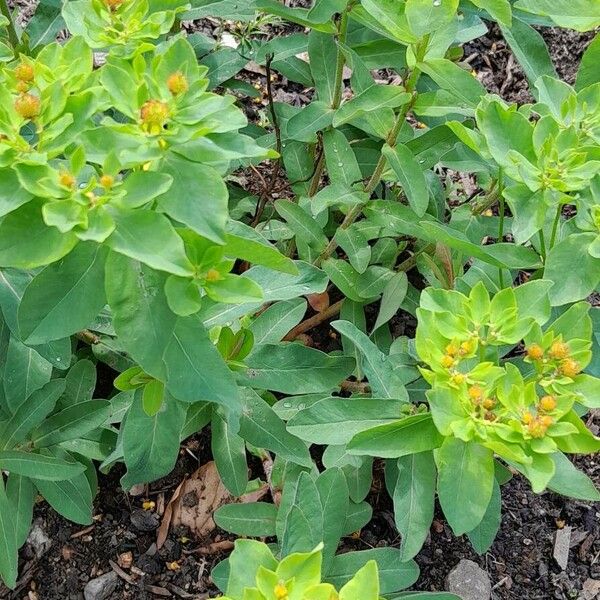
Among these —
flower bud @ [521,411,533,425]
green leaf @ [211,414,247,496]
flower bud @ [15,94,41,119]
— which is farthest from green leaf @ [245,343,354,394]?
flower bud @ [15,94,41,119]

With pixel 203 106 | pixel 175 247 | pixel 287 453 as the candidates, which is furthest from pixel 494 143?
pixel 287 453

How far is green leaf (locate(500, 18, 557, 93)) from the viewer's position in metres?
2.00

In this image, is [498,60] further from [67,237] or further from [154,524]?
[67,237]

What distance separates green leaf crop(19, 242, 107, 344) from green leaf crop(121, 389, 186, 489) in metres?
0.40

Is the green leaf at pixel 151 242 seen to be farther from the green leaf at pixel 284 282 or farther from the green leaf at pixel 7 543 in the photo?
the green leaf at pixel 7 543

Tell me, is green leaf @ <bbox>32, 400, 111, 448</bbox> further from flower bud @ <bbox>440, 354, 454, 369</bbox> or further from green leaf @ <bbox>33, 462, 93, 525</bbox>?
flower bud @ <bbox>440, 354, 454, 369</bbox>

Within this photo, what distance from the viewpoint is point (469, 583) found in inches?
97.0

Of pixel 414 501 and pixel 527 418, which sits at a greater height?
pixel 527 418

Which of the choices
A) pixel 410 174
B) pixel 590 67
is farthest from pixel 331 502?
pixel 590 67

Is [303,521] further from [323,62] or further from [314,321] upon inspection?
[323,62]

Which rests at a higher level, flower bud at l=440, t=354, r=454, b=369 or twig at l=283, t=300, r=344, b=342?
flower bud at l=440, t=354, r=454, b=369

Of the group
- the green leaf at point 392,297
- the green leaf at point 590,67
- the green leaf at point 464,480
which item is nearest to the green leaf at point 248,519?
the green leaf at point 392,297

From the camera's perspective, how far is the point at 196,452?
2619 mm

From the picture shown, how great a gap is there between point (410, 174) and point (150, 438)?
91cm
